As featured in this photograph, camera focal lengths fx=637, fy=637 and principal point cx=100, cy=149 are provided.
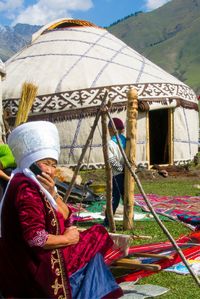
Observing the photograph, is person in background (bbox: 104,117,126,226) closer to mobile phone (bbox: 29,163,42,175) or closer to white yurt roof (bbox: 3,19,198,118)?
mobile phone (bbox: 29,163,42,175)

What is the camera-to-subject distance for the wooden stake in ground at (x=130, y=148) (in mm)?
6508

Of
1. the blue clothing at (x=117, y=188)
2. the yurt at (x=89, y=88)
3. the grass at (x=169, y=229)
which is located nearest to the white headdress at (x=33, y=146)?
the grass at (x=169, y=229)

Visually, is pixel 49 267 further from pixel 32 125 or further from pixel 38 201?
pixel 32 125

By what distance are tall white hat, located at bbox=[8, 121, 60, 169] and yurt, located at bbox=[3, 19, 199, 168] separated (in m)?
9.53

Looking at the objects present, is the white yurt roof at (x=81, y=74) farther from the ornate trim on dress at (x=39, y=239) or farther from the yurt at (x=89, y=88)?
the ornate trim on dress at (x=39, y=239)

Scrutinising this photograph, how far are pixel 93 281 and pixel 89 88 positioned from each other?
9.91 m

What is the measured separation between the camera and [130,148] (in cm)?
650

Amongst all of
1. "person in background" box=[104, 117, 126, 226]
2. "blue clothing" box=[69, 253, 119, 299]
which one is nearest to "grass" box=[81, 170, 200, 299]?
"person in background" box=[104, 117, 126, 226]

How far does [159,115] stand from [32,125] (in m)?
13.5

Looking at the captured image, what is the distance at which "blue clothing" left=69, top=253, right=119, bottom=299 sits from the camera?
321cm

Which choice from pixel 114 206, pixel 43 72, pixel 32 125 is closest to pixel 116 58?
pixel 43 72

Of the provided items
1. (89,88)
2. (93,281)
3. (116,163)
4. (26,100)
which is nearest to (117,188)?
(116,163)

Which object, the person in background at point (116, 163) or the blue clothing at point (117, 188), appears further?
the blue clothing at point (117, 188)

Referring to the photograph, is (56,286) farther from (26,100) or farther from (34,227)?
(26,100)
